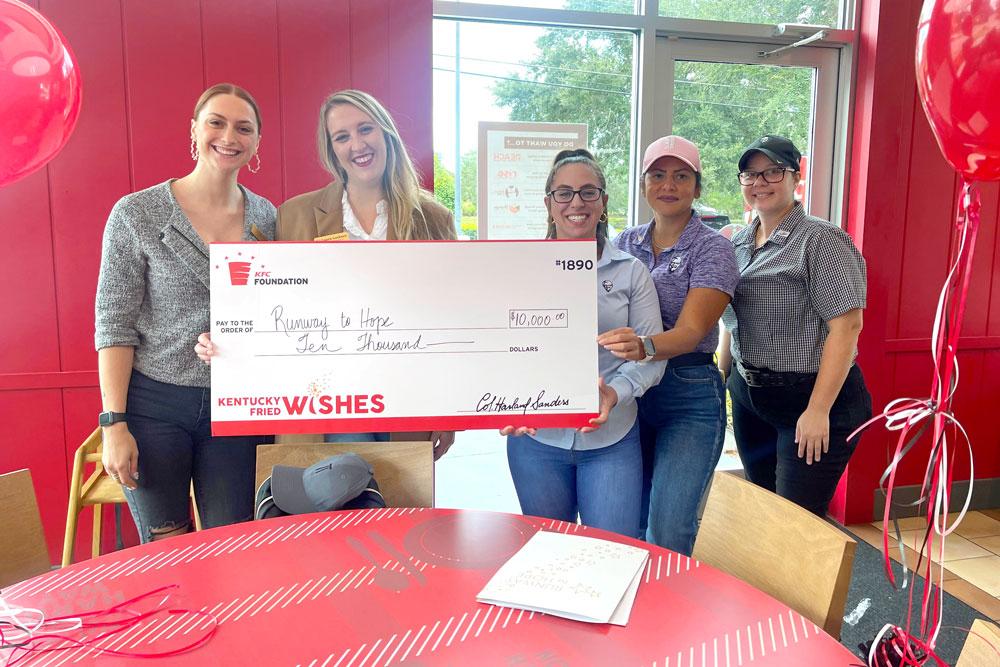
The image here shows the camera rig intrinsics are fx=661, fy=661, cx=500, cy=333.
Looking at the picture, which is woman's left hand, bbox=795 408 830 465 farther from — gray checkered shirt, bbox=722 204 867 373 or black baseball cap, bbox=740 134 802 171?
black baseball cap, bbox=740 134 802 171

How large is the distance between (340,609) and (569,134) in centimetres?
252

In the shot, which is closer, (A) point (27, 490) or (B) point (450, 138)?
(A) point (27, 490)

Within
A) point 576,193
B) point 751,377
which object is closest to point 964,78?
point 576,193

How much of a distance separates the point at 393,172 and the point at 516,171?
1273 mm

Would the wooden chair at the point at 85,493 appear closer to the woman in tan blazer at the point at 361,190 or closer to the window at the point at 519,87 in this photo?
the woman in tan blazer at the point at 361,190

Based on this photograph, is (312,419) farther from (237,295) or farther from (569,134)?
(569,134)

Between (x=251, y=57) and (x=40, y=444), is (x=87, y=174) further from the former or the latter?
(x=40, y=444)

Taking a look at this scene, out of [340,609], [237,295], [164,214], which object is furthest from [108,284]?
[340,609]

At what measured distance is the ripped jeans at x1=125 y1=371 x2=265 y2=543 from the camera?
178cm

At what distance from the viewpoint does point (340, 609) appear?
109 cm

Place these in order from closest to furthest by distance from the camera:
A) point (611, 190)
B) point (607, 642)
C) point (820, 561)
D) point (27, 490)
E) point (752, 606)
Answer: point (607, 642), point (752, 606), point (820, 561), point (27, 490), point (611, 190)

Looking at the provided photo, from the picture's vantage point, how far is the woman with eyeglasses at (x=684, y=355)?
189cm

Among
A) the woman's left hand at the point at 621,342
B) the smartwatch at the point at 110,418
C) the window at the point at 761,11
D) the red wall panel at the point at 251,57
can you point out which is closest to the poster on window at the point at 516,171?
the window at the point at 761,11

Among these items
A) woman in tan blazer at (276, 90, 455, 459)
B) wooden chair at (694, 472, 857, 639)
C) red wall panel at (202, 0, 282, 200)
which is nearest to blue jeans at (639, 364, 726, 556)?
wooden chair at (694, 472, 857, 639)
